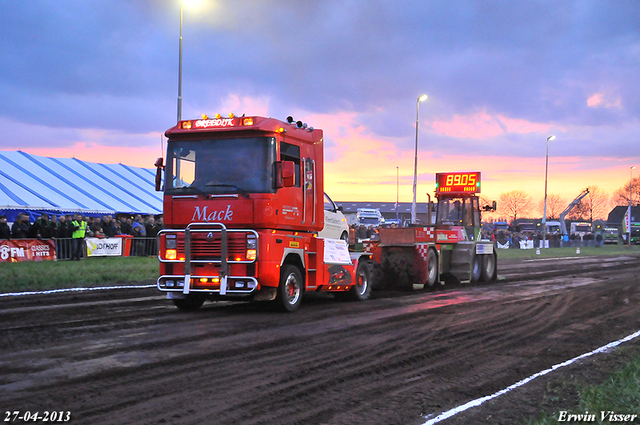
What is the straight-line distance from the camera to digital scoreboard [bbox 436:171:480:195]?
19.7 m

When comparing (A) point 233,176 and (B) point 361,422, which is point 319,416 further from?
(A) point 233,176

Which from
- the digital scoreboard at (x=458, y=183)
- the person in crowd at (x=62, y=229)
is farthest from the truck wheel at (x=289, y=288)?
the person in crowd at (x=62, y=229)

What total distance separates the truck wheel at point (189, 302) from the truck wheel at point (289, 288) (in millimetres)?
1614

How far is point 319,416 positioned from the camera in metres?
5.18


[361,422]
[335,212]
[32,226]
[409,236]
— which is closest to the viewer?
[361,422]

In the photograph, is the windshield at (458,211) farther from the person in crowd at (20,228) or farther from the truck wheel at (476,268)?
the person in crowd at (20,228)

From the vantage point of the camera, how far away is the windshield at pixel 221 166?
34.7ft

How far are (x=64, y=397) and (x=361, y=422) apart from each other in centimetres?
254

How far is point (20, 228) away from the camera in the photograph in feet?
67.1

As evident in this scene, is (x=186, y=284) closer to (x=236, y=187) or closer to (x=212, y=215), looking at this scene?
(x=212, y=215)

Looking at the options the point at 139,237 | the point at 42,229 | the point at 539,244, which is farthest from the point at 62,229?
the point at 539,244

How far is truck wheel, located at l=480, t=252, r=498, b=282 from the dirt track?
688cm

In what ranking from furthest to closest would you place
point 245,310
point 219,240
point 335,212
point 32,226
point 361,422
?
point 32,226 < point 335,212 < point 245,310 < point 219,240 < point 361,422

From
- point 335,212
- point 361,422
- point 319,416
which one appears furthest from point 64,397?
point 335,212
